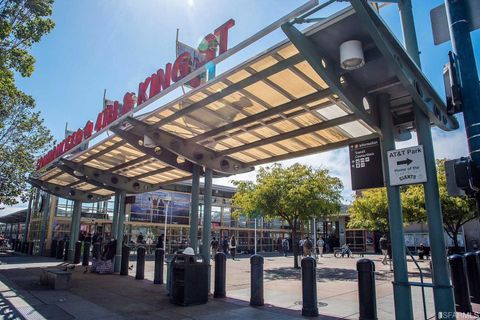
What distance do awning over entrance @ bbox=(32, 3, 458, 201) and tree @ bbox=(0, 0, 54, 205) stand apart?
307 centimetres

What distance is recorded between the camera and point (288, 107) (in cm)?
719

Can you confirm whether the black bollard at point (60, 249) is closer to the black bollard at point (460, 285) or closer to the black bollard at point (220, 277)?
the black bollard at point (220, 277)

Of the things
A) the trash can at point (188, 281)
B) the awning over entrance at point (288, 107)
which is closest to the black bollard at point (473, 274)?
the awning over entrance at point (288, 107)

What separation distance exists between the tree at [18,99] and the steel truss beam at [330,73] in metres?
7.57

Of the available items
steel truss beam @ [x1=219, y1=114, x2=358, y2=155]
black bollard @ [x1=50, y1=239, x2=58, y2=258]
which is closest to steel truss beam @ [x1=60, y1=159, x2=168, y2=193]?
steel truss beam @ [x1=219, y1=114, x2=358, y2=155]

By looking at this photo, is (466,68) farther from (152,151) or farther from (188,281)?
(152,151)

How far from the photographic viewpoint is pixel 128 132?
9375mm

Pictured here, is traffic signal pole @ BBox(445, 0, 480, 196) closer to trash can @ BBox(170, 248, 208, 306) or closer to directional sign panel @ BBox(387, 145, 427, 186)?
directional sign panel @ BBox(387, 145, 427, 186)

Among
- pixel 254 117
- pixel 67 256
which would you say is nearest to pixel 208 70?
pixel 254 117

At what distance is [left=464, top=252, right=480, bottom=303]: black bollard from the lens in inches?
337

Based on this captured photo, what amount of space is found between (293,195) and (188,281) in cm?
1081

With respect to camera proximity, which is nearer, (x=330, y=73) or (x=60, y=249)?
(x=330, y=73)

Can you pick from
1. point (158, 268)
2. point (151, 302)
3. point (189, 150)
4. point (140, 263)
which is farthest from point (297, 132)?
point (140, 263)

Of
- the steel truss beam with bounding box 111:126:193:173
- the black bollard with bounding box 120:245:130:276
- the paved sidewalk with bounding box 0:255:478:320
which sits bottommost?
the paved sidewalk with bounding box 0:255:478:320
